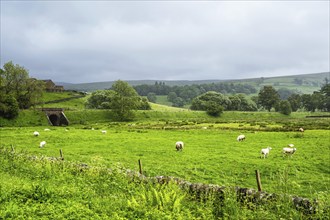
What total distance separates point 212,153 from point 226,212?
20379mm

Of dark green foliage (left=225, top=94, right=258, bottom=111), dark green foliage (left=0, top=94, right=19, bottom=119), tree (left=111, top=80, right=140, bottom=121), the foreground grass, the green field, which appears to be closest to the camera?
the foreground grass

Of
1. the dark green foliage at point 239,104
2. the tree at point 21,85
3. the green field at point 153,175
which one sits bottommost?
the dark green foliage at point 239,104

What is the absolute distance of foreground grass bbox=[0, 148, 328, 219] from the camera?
39.6 ft

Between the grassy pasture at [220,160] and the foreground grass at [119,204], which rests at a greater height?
the foreground grass at [119,204]

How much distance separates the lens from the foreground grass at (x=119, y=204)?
39.6 ft

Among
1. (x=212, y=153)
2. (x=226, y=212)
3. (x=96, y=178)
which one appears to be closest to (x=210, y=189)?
(x=226, y=212)

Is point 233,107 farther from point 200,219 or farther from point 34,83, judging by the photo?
point 200,219

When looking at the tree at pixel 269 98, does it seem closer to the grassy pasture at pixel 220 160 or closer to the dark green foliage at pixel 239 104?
the dark green foliage at pixel 239 104

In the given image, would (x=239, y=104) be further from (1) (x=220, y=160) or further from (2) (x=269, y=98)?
(1) (x=220, y=160)

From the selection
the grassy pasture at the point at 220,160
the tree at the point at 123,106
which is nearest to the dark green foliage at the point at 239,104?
the tree at the point at 123,106

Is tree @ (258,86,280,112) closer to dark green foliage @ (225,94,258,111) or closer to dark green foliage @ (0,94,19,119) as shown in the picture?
dark green foliage @ (225,94,258,111)

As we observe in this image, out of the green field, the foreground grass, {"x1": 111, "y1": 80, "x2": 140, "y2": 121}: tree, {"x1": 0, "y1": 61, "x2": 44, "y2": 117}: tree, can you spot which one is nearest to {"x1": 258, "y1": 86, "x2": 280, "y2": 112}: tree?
{"x1": 111, "y1": 80, "x2": 140, "y2": 121}: tree

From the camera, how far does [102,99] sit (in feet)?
486

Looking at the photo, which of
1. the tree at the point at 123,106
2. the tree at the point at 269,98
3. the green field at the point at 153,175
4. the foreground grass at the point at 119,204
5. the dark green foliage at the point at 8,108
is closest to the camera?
the foreground grass at the point at 119,204
